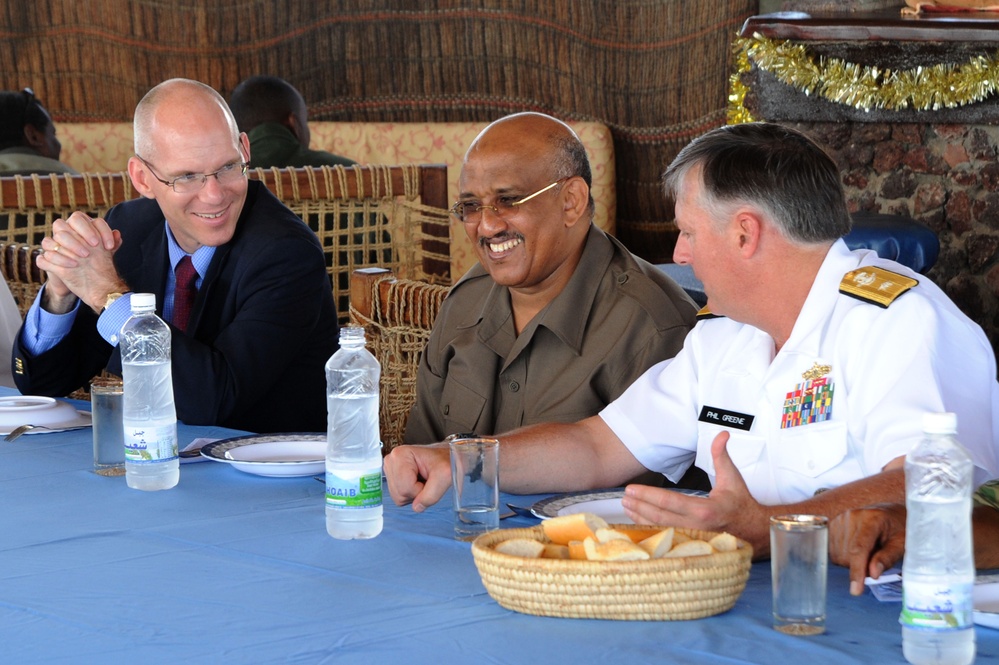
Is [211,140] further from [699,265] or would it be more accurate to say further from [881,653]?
[881,653]

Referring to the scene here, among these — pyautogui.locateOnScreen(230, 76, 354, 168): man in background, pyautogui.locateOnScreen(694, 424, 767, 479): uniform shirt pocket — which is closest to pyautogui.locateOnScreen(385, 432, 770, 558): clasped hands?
pyautogui.locateOnScreen(694, 424, 767, 479): uniform shirt pocket

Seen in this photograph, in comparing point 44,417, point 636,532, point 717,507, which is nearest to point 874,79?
point 44,417

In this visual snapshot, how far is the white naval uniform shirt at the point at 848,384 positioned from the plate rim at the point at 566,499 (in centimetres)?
16

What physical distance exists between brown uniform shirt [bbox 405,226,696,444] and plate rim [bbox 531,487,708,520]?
0.68 m

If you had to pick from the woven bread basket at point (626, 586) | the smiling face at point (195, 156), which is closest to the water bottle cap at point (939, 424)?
the woven bread basket at point (626, 586)

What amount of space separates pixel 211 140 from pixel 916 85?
7.18 feet

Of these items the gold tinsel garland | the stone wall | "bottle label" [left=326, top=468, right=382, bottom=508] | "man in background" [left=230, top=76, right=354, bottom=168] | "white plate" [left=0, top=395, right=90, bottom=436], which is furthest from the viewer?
"man in background" [left=230, top=76, right=354, bottom=168]

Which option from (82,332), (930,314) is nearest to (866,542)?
(930,314)

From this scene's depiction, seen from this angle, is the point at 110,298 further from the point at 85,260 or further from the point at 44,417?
the point at 44,417

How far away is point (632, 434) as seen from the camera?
216cm

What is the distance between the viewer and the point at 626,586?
1.30 meters

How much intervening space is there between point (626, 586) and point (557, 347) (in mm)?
1379

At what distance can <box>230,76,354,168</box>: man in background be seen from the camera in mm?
5207

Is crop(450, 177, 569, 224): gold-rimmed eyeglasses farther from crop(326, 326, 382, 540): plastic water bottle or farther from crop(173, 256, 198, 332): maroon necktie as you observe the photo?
crop(326, 326, 382, 540): plastic water bottle
